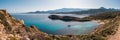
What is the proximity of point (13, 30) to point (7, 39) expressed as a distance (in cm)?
413

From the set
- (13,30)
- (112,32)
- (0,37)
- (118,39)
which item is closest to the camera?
(0,37)

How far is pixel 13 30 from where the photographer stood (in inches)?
949

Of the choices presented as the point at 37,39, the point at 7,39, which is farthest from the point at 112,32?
the point at 7,39

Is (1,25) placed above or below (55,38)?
above

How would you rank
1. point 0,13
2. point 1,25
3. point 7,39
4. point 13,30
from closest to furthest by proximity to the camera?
point 7,39
point 1,25
point 13,30
point 0,13

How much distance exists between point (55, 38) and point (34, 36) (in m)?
8.09

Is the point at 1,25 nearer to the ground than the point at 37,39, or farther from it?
farther from it

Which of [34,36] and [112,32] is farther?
[112,32]

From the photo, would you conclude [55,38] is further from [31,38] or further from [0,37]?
[0,37]

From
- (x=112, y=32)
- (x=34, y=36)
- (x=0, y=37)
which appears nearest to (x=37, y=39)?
(x=34, y=36)

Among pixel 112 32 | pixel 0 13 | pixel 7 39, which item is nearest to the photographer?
pixel 7 39

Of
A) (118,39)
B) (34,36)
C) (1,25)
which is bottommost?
(118,39)

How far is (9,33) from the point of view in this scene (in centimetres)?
2222

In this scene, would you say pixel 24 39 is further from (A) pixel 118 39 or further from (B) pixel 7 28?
(A) pixel 118 39
